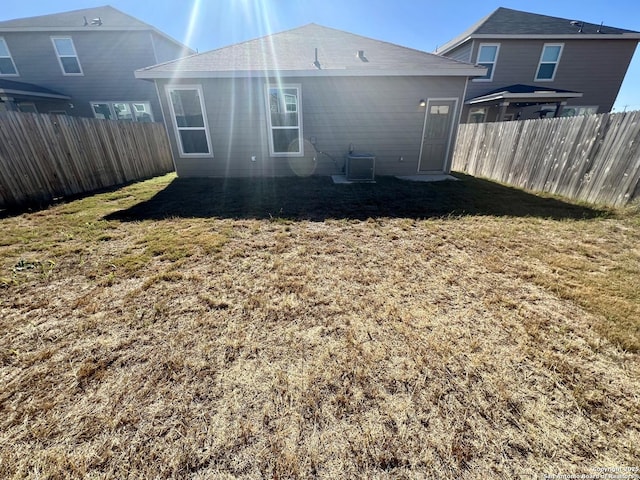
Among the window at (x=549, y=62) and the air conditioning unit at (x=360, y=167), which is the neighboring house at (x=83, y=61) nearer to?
the air conditioning unit at (x=360, y=167)

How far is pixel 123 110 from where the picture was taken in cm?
1165

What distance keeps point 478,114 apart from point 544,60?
331 centimetres

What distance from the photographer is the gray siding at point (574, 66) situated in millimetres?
11062

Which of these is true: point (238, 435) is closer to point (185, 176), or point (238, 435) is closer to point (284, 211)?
point (284, 211)

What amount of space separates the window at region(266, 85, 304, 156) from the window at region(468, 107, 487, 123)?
9804 mm

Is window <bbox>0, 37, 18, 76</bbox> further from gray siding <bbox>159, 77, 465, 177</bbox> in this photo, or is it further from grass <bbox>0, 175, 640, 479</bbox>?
grass <bbox>0, 175, 640, 479</bbox>

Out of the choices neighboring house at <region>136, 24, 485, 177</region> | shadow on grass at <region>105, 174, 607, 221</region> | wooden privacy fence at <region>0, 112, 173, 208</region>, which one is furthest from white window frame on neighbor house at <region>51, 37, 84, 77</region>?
shadow on grass at <region>105, 174, 607, 221</region>

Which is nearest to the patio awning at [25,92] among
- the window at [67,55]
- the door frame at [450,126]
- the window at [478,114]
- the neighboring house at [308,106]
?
the window at [67,55]

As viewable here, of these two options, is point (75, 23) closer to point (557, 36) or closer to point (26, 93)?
point (26, 93)

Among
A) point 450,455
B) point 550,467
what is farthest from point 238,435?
point 550,467

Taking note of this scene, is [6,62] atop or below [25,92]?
atop

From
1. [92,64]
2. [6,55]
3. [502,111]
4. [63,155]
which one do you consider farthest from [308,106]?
[6,55]

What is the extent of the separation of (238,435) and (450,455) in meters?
1.08

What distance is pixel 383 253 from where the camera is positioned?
3.25 m
